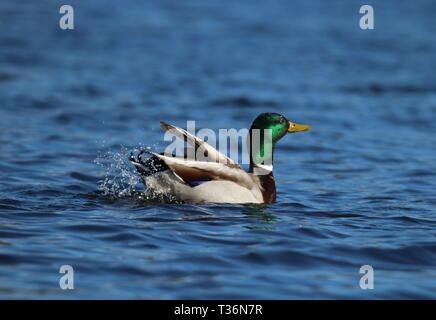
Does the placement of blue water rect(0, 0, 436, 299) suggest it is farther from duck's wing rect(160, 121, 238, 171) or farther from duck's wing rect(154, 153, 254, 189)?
duck's wing rect(160, 121, 238, 171)

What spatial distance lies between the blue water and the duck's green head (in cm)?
51

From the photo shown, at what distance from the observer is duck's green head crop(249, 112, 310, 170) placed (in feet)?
31.8

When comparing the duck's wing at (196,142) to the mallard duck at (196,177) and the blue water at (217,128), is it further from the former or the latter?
the blue water at (217,128)

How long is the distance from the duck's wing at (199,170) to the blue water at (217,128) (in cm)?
33

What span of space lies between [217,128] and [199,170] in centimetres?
549

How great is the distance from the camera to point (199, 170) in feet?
29.2

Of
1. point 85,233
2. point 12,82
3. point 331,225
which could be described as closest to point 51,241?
point 85,233

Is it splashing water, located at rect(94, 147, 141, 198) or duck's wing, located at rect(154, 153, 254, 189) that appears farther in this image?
splashing water, located at rect(94, 147, 141, 198)

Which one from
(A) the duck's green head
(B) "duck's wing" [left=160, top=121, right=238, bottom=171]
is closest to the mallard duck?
(B) "duck's wing" [left=160, top=121, right=238, bottom=171]

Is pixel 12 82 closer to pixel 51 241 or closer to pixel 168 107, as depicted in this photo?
pixel 168 107

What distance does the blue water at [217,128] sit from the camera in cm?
707
